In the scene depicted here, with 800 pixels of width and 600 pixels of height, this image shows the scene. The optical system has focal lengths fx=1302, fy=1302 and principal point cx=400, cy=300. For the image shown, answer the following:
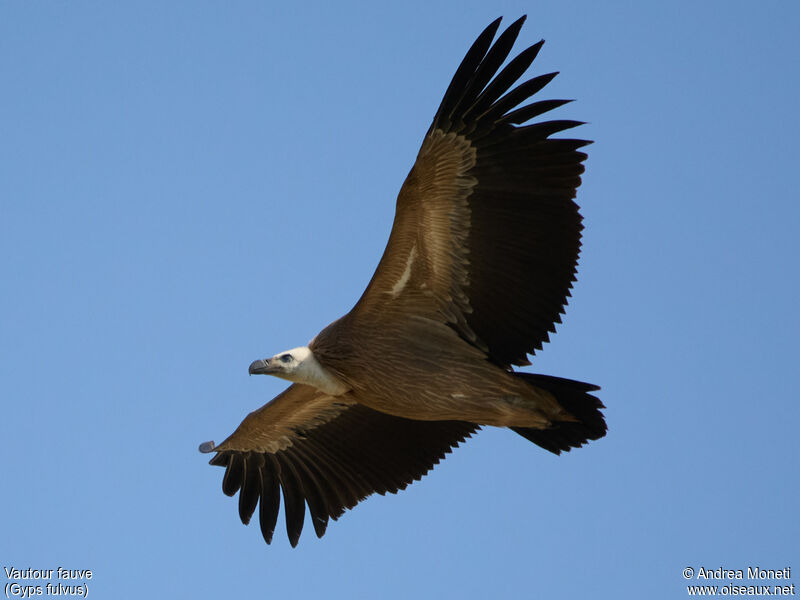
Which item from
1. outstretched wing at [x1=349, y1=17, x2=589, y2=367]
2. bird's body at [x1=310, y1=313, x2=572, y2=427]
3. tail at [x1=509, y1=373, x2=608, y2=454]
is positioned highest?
outstretched wing at [x1=349, y1=17, x2=589, y2=367]

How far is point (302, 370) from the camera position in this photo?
32.1ft

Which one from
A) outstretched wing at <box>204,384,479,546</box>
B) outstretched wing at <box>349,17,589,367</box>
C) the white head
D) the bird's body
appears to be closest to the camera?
outstretched wing at <box>349,17,589,367</box>

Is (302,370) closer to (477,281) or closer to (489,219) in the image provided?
(477,281)

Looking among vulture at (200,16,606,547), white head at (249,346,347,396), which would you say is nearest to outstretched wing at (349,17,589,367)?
vulture at (200,16,606,547)

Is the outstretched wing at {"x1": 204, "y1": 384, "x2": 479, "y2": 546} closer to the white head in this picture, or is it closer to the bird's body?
the white head

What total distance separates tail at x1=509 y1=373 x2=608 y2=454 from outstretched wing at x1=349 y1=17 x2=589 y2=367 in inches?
12.1

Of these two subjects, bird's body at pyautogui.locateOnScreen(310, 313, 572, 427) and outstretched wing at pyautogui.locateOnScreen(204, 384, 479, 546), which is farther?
outstretched wing at pyautogui.locateOnScreen(204, 384, 479, 546)

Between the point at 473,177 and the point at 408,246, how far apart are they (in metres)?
0.69

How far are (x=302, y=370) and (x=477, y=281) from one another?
147 centimetres

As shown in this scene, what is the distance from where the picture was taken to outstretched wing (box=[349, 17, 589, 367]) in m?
9.13

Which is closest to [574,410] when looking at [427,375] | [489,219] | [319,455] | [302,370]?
[427,375]

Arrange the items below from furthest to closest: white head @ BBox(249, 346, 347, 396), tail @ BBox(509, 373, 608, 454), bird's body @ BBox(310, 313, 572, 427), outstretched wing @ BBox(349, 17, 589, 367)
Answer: white head @ BBox(249, 346, 347, 396) < bird's body @ BBox(310, 313, 572, 427) < tail @ BBox(509, 373, 608, 454) < outstretched wing @ BBox(349, 17, 589, 367)

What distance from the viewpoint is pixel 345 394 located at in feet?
32.8

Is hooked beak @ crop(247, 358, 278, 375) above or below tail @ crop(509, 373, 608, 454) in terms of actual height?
above
